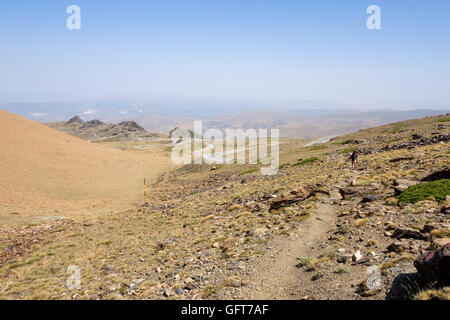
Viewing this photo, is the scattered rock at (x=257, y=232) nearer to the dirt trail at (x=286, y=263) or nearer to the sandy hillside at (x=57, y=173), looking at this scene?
the dirt trail at (x=286, y=263)

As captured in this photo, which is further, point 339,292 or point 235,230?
point 235,230

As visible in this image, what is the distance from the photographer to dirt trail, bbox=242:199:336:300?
328 inches

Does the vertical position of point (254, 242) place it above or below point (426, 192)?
below

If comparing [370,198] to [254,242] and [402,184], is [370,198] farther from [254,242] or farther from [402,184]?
[254,242]

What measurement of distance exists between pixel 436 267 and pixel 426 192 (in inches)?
314

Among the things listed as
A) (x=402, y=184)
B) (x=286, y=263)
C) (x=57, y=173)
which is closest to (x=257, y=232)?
A: (x=286, y=263)

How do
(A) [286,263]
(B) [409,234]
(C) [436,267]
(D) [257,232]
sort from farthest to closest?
(D) [257,232], (A) [286,263], (B) [409,234], (C) [436,267]

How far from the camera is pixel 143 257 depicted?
13.3 metres

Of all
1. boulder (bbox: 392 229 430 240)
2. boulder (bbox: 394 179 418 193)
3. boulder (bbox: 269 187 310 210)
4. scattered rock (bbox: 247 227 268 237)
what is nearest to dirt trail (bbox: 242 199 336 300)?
scattered rock (bbox: 247 227 268 237)

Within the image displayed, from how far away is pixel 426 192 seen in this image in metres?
12.7

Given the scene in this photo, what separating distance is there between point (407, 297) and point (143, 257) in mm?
10832
